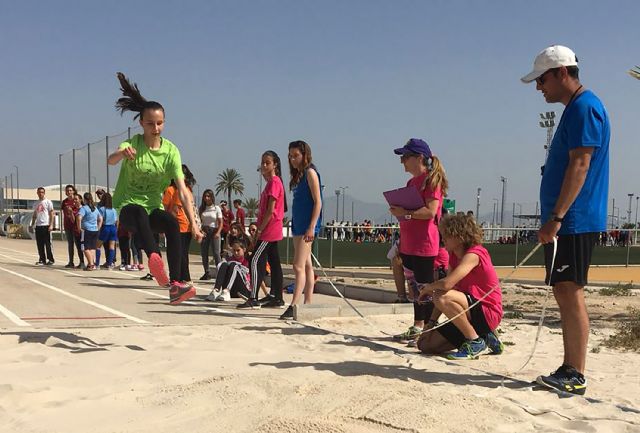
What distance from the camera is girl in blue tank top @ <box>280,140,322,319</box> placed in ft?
20.9

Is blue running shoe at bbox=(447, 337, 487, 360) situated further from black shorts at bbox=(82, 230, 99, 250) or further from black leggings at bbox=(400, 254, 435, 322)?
black shorts at bbox=(82, 230, 99, 250)

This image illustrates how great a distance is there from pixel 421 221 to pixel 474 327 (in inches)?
39.3

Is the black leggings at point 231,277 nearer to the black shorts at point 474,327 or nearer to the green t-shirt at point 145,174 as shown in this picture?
the green t-shirt at point 145,174

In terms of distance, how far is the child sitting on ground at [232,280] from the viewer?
795 centimetres

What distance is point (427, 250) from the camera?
5.18 metres

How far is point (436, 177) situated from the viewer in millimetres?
5145

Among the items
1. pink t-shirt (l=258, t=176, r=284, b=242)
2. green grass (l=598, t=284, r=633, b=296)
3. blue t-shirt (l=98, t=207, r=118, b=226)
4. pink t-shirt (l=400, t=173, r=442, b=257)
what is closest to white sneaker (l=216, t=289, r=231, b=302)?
pink t-shirt (l=258, t=176, r=284, b=242)

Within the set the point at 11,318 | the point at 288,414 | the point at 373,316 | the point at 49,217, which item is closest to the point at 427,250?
the point at 373,316


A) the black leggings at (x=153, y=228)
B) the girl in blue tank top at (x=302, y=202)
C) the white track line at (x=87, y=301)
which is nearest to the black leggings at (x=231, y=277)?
the white track line at (x=87, y=301)

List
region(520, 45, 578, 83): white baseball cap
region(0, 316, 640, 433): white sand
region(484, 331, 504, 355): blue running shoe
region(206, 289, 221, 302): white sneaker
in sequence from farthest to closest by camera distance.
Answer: region(206, 289, 221, 302): white sneaker < region(484, 331, 504, 355): blue running shoe < region(520, 45, 578, 83): white baseball cap < region(0, 316, 640, 433): white sand

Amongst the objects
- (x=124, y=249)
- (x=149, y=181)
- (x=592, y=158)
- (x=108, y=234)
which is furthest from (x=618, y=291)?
(x=108, y=234)

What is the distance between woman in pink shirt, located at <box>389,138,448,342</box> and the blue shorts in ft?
30.8

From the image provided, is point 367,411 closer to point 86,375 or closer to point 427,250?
point 86,375

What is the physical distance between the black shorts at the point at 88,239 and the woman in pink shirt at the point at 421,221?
908 cm
